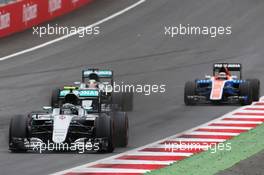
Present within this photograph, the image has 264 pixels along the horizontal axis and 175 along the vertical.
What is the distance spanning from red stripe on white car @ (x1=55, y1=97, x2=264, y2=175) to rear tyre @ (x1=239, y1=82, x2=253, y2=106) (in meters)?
1.15

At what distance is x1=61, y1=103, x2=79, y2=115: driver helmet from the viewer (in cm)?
1869

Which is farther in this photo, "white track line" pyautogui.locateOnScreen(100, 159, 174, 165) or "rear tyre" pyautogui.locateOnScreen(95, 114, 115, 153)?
"rear tyre" pyautogui.locateOnScreen(95, 114, 115, 153)

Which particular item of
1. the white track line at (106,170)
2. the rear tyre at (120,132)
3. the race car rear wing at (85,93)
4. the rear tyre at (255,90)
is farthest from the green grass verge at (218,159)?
the rear tyre at (255,90)

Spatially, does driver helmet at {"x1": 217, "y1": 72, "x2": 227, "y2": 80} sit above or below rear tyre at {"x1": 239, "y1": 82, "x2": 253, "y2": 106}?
above

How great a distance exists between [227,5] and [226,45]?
7.29m

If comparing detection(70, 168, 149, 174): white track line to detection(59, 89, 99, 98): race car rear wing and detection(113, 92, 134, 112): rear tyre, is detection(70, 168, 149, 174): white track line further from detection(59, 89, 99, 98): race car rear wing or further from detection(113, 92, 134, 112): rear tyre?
detection(113, 92, 134, 112): rear tyre

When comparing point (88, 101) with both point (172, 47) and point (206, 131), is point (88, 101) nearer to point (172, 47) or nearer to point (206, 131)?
point (206, 131)

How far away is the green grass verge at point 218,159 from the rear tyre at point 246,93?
239 inches

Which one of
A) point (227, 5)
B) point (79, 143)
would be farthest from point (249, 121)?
point (227, 5)

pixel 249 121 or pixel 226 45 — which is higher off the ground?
pixel 226 45

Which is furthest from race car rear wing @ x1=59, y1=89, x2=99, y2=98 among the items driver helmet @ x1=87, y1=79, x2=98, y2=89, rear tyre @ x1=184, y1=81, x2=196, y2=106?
rear tyre @ x1=184, y1=81, x2=196, y2=106

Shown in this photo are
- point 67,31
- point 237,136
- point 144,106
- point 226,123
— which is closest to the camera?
point 237,136

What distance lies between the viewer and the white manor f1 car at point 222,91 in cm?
2625

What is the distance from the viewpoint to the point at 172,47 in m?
38.7
